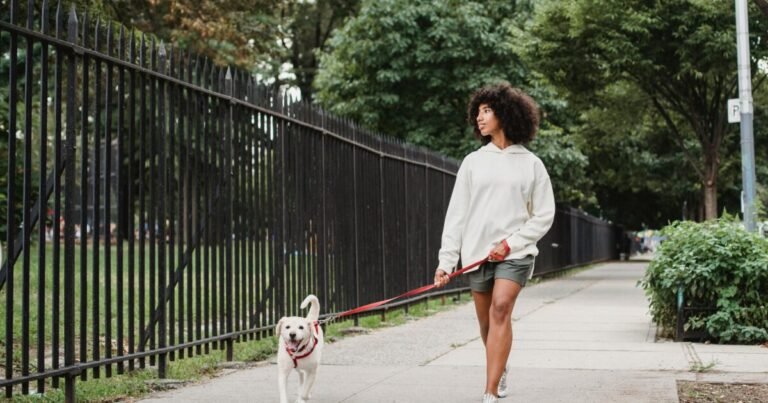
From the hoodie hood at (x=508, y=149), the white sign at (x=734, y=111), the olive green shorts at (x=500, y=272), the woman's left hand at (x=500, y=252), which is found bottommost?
the olive green shorts at (x=500, y=272)

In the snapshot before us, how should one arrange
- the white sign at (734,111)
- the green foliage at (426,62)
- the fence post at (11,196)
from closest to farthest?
the fence post at (11,196), the white sign at (734,111), the green foliage at (426,62)

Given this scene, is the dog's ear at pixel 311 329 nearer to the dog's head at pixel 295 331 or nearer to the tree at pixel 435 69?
the dog's head at pixel 295 331

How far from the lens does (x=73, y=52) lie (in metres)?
5.80

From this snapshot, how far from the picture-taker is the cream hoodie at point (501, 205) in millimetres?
5773

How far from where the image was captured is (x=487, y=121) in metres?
6.04

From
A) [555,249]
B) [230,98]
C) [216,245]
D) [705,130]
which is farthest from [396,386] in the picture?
[555,249]

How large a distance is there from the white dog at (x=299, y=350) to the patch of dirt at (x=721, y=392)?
2273mm

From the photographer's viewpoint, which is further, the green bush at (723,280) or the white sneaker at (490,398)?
the green bush at (723,280)

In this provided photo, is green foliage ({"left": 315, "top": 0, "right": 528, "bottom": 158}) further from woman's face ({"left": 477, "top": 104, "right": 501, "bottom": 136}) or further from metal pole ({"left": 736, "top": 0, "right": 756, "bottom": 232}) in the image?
woman's face ({"left": 477, "top": 104, "right": 501, "bottom": 136})

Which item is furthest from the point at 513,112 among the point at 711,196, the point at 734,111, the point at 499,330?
the point at 711,196

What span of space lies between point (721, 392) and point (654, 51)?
15514 mm

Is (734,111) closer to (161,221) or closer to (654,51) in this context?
(654,51)

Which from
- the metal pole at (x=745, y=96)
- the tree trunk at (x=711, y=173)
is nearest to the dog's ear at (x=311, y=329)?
the metal pole at (x=745, y=96)

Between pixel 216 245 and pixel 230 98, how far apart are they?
1173 mm
